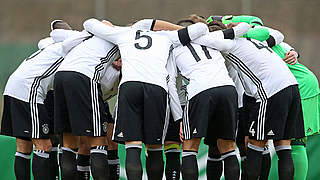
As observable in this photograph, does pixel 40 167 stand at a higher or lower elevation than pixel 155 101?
lower

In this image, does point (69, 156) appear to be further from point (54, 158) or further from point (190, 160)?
point (190, 160)

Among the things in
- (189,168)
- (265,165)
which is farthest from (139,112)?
(265,165)

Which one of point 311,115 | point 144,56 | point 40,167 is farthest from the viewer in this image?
point 311,115

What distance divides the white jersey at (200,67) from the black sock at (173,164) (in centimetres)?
74

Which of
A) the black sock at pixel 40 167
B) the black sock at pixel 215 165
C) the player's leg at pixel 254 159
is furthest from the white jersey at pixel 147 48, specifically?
the black sock at pixel 40 167

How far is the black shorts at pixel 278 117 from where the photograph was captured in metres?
5.39

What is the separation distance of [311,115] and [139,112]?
1.93 m

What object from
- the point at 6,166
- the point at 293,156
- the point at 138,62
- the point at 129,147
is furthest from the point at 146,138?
the point at 6,166

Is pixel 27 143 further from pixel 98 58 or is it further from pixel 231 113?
pixel 231 113

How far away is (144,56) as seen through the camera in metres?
5.24

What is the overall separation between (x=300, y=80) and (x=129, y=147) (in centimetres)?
195

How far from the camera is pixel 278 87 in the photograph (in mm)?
5410

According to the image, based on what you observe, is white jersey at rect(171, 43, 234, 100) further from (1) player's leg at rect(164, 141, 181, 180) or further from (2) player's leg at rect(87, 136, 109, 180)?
(2) player's leg at rect(87, 136, 109, 180)

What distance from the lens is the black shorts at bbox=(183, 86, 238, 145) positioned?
5.09 m
